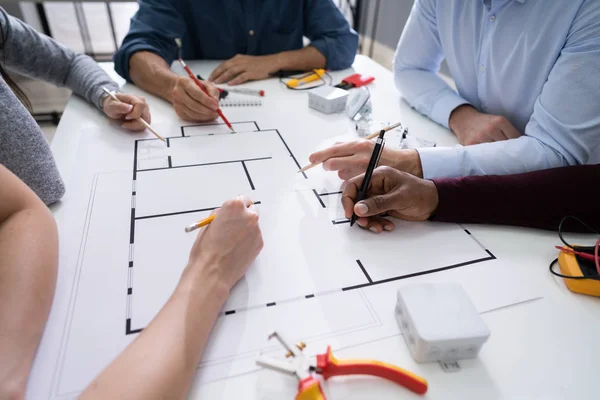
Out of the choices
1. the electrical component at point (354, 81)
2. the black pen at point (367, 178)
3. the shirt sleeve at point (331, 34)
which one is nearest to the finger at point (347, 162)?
the black pen at point (367, 178)

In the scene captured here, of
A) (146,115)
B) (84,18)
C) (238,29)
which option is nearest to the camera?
(146,115)

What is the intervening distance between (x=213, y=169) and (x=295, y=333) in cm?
46

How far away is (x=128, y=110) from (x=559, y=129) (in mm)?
996

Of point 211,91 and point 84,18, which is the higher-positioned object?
point 211,91

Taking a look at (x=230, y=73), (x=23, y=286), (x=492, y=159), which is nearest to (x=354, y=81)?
(x=230, y=73)

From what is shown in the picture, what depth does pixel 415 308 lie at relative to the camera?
0.47 meters

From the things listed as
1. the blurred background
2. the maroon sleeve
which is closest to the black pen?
the maroon sleeve

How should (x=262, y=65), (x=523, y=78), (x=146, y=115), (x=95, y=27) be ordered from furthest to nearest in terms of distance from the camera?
(x=95, y=27) < (x=262, y=65) < (x=146, y=115) < (x=523, y=78)

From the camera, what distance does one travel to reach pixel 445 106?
1045mm

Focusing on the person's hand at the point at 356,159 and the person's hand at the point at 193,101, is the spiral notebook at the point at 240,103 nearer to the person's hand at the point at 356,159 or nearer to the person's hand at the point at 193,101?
the person's hand at the point at 193,101

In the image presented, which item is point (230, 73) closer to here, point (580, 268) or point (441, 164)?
point (441, 164)

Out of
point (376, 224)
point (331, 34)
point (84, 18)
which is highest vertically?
point (331, 34)

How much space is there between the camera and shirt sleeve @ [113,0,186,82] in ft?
Answer: 4.06

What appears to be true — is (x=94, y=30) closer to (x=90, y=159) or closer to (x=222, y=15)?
(x=222, y=15)
